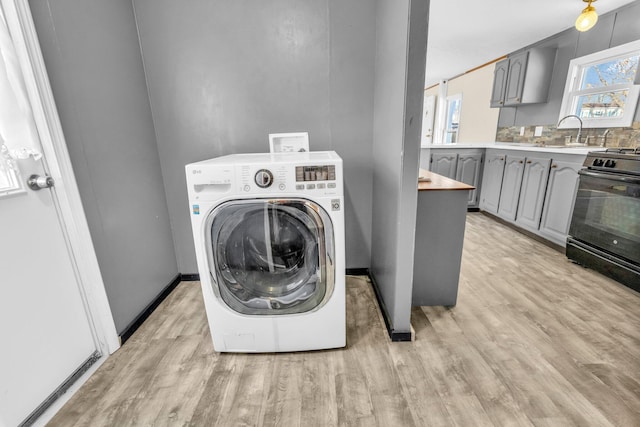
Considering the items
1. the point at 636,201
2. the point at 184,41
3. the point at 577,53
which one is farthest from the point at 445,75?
the point at 184,41

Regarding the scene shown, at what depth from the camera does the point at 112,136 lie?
1.60m

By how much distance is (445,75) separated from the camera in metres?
6.00

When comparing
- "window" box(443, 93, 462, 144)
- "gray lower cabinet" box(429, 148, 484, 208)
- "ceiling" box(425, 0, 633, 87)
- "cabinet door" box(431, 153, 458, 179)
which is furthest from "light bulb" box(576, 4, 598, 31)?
"window" box(443, 93, 462, 144)

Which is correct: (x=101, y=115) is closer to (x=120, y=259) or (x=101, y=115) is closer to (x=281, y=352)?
(x=120, y=259)

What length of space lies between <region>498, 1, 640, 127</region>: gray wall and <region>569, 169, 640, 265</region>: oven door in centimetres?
116

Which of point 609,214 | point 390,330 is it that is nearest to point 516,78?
point 609,214

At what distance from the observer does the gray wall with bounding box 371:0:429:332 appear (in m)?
1.22

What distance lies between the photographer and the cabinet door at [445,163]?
13.2 ft

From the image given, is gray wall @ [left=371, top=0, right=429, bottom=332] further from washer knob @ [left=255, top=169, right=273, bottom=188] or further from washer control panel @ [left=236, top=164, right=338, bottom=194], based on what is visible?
washer knob @ [left=255, top=169, right=273, bottom=188]

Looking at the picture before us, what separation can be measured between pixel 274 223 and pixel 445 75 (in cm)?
622

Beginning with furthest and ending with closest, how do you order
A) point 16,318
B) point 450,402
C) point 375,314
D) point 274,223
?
point 375,314 < point 274,223 < point 450,402 < point 16,318

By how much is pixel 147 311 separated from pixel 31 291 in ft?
2.46

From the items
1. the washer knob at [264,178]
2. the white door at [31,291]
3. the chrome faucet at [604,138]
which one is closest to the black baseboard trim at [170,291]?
the white door at [31,291]

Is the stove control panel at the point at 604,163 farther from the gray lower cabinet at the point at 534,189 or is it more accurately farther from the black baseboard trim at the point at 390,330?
the black baseboard trim at the point at 390,330
